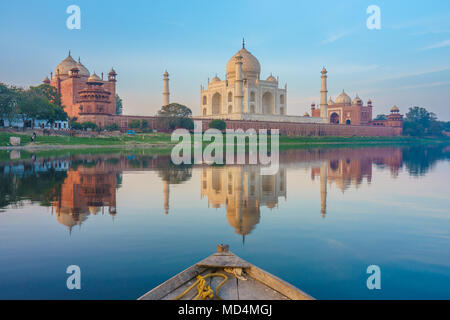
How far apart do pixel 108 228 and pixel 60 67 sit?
5266 centimetres

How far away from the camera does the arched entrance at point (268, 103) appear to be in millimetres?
61719

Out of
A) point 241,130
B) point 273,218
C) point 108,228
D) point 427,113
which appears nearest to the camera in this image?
point 108,228

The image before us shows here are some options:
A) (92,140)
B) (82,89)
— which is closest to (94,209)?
(92,140)

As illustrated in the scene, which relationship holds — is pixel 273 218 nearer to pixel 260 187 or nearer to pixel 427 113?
pixel 260 187

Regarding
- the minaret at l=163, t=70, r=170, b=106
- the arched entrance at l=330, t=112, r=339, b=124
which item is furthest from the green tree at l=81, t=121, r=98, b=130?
the arched entrance at l=330, t=112, r=339, b=124

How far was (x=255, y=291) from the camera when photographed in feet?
13.5

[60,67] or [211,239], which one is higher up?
[60,67]

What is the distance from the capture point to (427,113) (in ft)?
263

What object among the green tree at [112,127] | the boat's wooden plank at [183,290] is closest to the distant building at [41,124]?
the green tree at [112,127]

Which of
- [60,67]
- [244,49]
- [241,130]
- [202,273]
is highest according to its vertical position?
[244,49]

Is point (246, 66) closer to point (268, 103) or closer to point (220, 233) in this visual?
point (268, 103)

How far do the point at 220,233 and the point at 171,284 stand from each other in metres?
3.14

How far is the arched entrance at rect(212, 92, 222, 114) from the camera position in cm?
6066

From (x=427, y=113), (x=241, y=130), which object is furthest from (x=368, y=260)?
(x=427, y=113)
